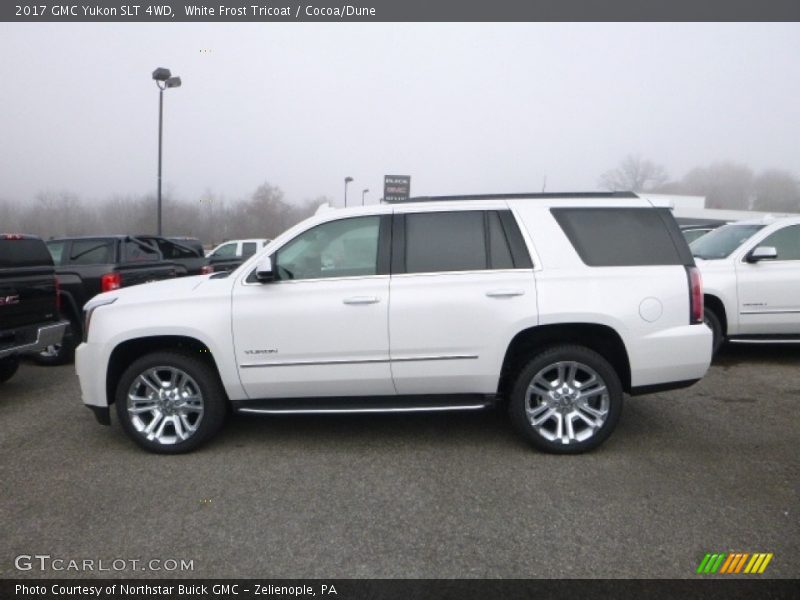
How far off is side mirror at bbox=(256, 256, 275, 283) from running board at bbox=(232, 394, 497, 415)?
93 centimetres

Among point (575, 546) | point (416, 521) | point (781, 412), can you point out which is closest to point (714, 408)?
point (781, 412)

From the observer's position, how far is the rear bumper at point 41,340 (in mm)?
5246

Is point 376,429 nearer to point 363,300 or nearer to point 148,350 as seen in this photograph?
point 363,300

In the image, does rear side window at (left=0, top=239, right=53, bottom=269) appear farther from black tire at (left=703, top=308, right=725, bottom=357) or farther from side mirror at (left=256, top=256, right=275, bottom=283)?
black tire at (left=703, top=308, right=725, bottom=357)

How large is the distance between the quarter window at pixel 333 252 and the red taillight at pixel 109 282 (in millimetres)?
4066

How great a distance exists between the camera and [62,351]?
23.3 feet

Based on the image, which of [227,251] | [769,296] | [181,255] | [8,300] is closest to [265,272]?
[8,300]

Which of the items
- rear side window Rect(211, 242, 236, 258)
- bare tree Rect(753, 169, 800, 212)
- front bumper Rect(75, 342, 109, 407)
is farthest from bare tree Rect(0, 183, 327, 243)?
bare tree Rect(753, 169, 800, 212)

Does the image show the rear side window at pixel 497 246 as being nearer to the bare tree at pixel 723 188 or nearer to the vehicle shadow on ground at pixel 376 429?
the vehicle shadow on ground at pixel 376 429

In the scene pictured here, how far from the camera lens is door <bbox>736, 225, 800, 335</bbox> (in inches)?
254

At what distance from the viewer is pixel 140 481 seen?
142 inches

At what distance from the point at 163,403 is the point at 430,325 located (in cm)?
215

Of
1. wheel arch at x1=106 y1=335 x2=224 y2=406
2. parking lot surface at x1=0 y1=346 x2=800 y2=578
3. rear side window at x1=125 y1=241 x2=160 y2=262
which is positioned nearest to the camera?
parking lot surface at x1=0 y1=346 x2=800 y2=578

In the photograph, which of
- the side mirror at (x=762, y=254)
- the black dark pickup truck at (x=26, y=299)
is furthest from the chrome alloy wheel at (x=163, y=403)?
the side mirror at (x=762, y=254)
